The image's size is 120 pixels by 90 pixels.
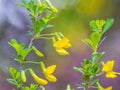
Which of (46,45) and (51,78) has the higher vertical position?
(46,45)

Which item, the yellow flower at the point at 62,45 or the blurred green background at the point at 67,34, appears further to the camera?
the blurred green background at the point at 67,34

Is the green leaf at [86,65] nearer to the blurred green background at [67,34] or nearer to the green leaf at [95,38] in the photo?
the green leaf at [95,38]

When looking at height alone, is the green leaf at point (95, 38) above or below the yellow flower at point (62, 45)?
above

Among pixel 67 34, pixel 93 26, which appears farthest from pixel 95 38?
pixel 67 34

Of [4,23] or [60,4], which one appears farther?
[60,4]

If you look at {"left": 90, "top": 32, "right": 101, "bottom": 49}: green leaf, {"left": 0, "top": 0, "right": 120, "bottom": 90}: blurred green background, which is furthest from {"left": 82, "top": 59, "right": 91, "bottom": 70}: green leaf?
{"left": 0, "top": 0, "right": 120, "bottom": 90}: blurred green background

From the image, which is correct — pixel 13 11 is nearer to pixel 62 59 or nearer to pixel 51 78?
pixel 62 59

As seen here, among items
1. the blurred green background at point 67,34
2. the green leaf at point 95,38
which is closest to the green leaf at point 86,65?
the green leaf at point 95,38

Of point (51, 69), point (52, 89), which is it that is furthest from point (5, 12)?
point (51, 69)

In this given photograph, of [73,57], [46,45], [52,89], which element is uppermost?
[46,45]
